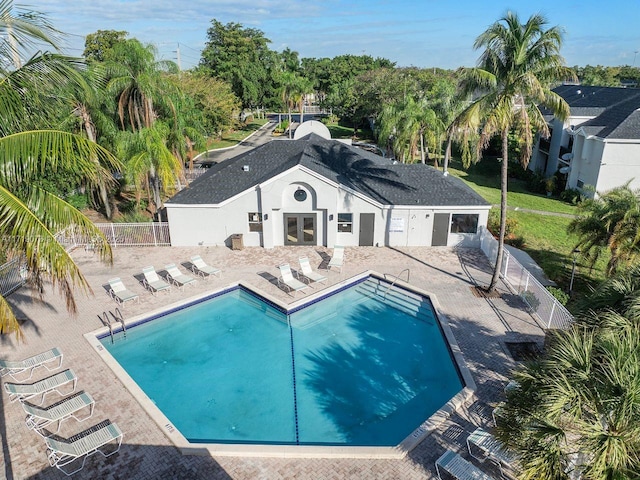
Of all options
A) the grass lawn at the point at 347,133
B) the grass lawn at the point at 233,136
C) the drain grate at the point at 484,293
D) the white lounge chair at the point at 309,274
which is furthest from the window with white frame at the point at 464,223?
the grass lawn at the point at 347,133

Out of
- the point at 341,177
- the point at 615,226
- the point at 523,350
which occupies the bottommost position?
the point at 523,350

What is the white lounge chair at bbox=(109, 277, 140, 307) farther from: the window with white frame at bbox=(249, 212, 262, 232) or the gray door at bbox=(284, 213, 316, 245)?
the gray door at bbox=(284, 213, 316, 245)

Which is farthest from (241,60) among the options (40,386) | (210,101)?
(40,386)

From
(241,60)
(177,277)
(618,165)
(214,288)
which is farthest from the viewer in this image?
(241,60)

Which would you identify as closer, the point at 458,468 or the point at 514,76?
the point at 458,468

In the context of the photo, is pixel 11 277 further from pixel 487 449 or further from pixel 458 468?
pixel 487 449

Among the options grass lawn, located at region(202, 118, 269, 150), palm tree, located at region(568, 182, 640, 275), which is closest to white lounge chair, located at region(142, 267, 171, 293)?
palm tree, located at region(568, 182, 640, 275)

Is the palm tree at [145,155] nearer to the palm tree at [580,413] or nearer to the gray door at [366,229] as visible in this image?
the gray door at [366,229]

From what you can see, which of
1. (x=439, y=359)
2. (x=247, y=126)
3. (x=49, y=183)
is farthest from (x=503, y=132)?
(x=247, y=126)
